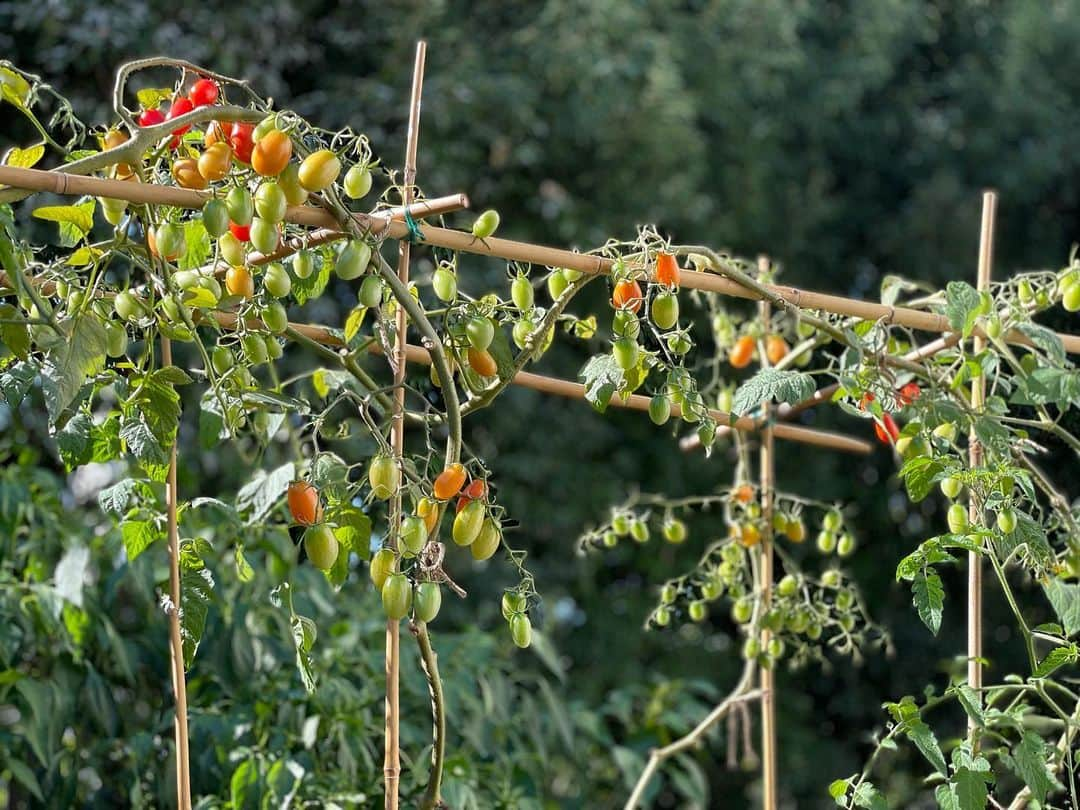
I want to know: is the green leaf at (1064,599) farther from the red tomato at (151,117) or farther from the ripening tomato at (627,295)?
the red tomato at (151,117)

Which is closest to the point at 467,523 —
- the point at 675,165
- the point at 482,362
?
the point at 482,362

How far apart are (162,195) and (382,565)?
319 millimetres

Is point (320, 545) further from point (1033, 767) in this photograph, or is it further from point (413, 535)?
point (1033, 767)

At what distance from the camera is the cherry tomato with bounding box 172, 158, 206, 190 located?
1.08m

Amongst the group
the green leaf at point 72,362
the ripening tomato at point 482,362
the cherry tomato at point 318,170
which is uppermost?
the cherry tomato at point 318,170

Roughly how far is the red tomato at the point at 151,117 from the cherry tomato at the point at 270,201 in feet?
0.41

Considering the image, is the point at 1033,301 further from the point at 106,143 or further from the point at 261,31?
the point at 261,31

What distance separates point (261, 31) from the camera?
3846mm

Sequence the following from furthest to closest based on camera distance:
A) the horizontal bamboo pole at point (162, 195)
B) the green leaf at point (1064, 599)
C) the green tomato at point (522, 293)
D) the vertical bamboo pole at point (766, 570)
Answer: the vertical bamboo pole at point (766, 570) < the green leaf at point (1064, 599) < the green tomato at point (522, 293) < the horizontal bamboo pole at point (162, 195)

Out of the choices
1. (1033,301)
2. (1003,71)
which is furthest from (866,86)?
(1033,301)

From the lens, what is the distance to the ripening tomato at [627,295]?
46.2 inches

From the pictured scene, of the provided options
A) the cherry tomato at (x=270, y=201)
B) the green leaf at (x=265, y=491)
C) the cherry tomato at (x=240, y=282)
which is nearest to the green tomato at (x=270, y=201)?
the cherry tomato at (x=270, y=201)

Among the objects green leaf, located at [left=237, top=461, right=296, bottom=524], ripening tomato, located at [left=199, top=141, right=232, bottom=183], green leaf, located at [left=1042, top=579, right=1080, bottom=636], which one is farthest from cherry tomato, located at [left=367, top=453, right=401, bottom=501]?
green leaf, located at [left=1042, top=579, right=1080, bottom=636]

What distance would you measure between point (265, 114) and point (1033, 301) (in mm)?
820
